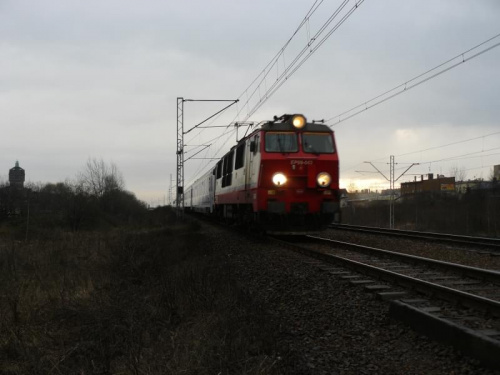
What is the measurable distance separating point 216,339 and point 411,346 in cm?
209

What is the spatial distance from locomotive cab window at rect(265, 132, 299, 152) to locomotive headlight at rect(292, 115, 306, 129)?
1.01 ft

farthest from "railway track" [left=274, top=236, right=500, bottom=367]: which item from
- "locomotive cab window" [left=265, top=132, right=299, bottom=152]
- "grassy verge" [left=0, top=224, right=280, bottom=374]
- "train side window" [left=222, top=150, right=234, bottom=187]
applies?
"train side window" [left=222, top=150, right=234, bottom=187]

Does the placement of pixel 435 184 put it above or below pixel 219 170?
above

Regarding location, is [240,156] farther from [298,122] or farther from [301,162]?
[301,162]

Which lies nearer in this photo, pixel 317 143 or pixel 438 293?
pixel 438 293

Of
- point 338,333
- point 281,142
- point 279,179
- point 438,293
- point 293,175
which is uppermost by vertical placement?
point 281,142

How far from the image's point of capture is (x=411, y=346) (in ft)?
14.7

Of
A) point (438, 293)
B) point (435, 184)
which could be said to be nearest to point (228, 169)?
point (438, 293)

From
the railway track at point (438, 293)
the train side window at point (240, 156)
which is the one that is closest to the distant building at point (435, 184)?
the train side window at point (240, 156)

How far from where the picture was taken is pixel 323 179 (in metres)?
13.6

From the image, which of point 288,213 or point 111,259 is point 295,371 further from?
point 111,259

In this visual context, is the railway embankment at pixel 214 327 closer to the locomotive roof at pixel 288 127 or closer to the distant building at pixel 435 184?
the locomotive roof at pixel 288 127

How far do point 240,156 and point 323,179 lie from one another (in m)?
4.14

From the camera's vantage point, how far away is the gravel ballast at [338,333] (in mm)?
4035
